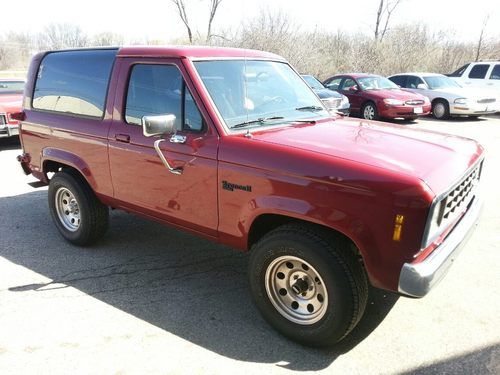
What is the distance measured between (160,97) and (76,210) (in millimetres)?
1899

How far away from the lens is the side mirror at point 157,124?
3.20 meters

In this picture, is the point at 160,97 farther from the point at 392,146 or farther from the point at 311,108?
the point at 392,146

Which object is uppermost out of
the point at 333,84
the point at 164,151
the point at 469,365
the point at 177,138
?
the point at 177,138

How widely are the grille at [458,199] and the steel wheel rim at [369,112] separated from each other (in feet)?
35.1

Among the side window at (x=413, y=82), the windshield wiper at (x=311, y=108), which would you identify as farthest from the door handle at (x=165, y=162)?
the side window at (x=413, y=82)

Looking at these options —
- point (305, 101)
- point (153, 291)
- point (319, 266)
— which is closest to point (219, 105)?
point (305, 101)

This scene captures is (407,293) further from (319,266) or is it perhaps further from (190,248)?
(190,248)

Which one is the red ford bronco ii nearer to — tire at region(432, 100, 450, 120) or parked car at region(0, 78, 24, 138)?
parked car at region(0, 78, 24, 138)

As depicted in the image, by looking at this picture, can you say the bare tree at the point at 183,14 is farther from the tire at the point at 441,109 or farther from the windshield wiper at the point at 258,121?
the windshield wiper at the point at 258,121

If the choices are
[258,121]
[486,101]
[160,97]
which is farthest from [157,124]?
[486,101]

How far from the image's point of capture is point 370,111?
14195mm

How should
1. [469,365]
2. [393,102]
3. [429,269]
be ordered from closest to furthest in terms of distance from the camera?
[429,269], [469,365], [393,102]

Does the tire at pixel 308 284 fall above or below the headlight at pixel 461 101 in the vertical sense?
above

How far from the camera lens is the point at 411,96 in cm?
1392
